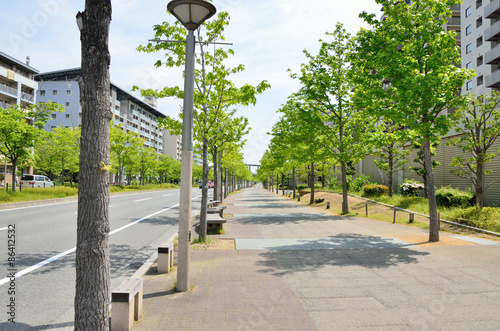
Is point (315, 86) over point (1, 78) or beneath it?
beneath

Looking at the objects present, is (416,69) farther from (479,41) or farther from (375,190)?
(479,41)

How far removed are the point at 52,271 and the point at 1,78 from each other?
55952mm

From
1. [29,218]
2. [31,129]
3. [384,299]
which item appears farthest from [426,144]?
[31,129]

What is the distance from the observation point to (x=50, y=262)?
6805 millimetres

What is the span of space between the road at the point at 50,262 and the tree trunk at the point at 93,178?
4.81 ft

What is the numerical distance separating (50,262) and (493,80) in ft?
138

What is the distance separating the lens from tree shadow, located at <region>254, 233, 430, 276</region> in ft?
22.9

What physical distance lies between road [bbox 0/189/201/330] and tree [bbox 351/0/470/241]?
861 centimetres

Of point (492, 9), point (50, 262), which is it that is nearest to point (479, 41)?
point (492, 9)

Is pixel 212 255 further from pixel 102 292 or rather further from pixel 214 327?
pixel 102 292

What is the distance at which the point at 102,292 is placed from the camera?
304cm

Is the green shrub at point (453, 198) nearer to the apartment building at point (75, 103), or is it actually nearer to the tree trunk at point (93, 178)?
the tree trunk at point (93, 178)

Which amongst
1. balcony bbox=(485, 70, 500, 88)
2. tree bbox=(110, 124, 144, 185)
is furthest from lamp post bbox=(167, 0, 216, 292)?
balcony bbox=(485, 70, 500, 88)

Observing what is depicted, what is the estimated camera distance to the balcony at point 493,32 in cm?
3416
